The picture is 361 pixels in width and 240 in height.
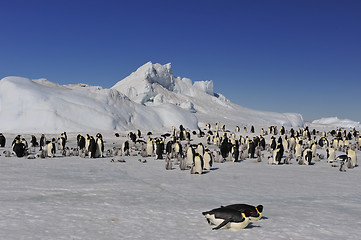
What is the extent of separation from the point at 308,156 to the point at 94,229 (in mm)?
11549

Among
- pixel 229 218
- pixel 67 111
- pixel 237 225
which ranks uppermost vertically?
pixel 67 111

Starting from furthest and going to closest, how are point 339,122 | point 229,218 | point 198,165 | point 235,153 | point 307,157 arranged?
point 339,122, point 235,153, point 307,157, point 198,165, point 229,218

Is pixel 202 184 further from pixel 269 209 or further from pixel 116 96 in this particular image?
pixel 116 96

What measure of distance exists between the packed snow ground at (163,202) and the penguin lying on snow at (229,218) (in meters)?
0.08

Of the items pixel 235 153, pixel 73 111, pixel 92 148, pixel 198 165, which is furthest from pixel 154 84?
pixel 198 165

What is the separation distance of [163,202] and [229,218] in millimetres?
→ 2181

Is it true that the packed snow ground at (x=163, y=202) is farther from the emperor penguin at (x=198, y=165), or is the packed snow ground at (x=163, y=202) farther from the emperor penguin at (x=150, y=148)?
the emperor penguin at (x=150, y=148)

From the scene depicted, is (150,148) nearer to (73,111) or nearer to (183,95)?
(73,111)

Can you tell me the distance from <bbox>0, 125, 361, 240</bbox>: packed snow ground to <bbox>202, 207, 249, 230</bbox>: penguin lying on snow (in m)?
0.08

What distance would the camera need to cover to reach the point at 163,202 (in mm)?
6785

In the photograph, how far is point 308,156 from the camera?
47.7 ft

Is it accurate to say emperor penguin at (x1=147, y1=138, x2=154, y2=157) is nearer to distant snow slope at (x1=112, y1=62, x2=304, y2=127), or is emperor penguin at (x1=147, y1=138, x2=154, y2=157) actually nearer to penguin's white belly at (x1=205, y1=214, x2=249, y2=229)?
penguin's white belly at (x1=205, y1=214, x2=249, y2=229)

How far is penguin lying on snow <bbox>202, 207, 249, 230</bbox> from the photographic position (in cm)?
485

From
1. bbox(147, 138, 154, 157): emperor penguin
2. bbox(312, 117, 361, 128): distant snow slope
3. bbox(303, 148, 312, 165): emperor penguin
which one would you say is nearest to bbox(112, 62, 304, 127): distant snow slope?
bbox(312, 117, 361, 128): distant snow slope
